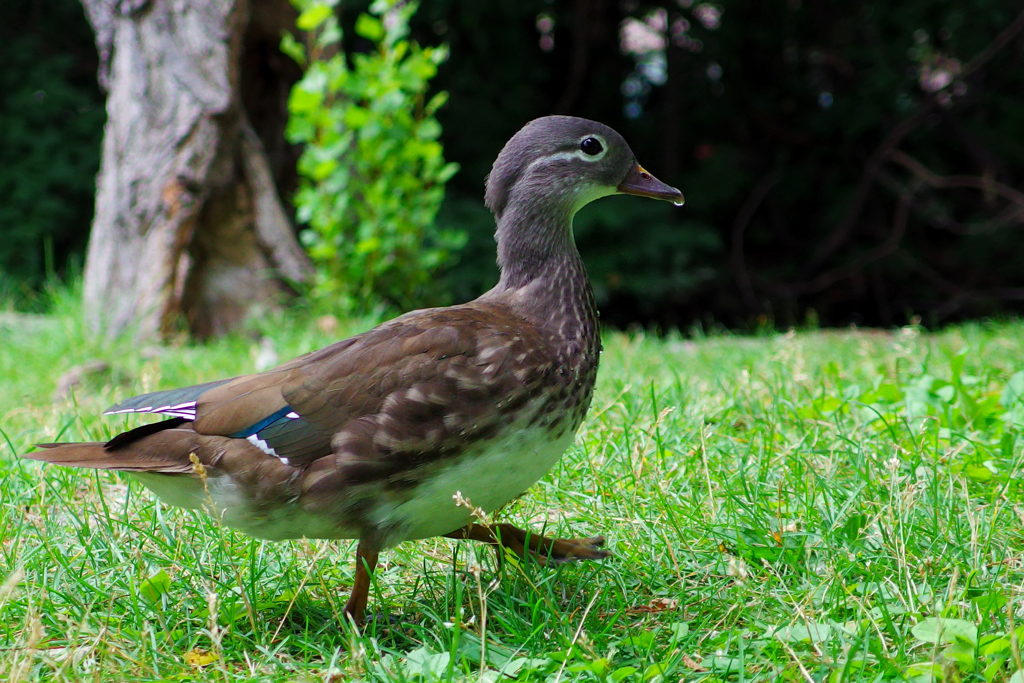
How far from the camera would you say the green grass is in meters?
1.77

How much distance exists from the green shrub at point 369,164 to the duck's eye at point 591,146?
9.97ft

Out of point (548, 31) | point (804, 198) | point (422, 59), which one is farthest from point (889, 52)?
point (422, 59)

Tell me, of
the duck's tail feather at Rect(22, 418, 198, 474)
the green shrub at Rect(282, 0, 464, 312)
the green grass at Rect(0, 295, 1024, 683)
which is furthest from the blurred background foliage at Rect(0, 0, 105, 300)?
the duck's tail feather at Rect(22, 418, 198, 474)

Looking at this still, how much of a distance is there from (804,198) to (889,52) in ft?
5.45

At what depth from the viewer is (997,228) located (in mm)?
8172

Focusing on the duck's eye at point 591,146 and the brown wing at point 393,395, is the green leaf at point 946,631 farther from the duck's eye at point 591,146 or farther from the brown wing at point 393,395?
the duck's eye at point 591,146

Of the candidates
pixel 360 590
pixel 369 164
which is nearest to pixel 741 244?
pixel 369 164

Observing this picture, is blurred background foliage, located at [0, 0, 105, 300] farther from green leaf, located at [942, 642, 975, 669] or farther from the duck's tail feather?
green leaf, located at [942, 642, 975, 669]

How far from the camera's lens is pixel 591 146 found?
7.79 feet

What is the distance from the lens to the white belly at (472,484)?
1.93 m

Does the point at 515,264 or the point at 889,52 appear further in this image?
the point at 889,52

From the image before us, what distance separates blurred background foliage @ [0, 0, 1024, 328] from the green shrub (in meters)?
1.46

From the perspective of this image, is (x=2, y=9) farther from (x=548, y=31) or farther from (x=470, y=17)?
(x=548, y=31)

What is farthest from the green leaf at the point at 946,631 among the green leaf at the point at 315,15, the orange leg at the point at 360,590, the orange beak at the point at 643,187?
the green leaf at the point at 315,15
